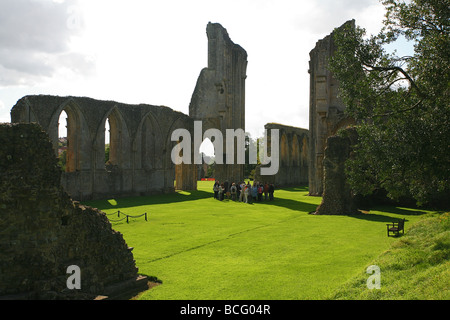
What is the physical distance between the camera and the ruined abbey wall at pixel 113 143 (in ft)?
76.2

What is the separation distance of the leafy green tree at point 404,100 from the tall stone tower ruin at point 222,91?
83.5 feet

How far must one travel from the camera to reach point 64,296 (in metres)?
6.12

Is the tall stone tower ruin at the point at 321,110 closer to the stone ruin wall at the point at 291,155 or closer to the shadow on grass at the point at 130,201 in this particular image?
the shadow on grass at the point at 130,201

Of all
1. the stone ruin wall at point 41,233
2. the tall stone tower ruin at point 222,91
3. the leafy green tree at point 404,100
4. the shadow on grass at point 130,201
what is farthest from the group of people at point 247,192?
the stone ruin wall at point 41,233

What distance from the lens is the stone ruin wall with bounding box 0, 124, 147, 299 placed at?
631cm

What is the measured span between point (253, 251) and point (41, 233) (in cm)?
535

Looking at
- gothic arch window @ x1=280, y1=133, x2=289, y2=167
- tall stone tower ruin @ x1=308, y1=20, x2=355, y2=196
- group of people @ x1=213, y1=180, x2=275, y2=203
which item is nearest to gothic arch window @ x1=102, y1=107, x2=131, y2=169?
group of people @ x1=213, y1=180, x2=275, y2=203

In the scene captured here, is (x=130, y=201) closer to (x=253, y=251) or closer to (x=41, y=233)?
(x=253, y=251)

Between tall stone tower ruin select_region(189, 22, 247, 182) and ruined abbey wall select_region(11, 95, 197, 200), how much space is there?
321 centimetres

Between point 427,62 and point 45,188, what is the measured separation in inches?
312

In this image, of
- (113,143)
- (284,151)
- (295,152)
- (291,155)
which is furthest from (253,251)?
(295,152)

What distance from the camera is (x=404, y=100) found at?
370 inches

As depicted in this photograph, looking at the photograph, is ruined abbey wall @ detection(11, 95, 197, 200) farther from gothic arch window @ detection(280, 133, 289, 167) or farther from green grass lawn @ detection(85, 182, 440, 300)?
gothic arch window @ detection(280, 133, 289, 167)

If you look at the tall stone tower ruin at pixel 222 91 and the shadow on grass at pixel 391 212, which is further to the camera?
the tall stone tower ruin at pixel 222 91
